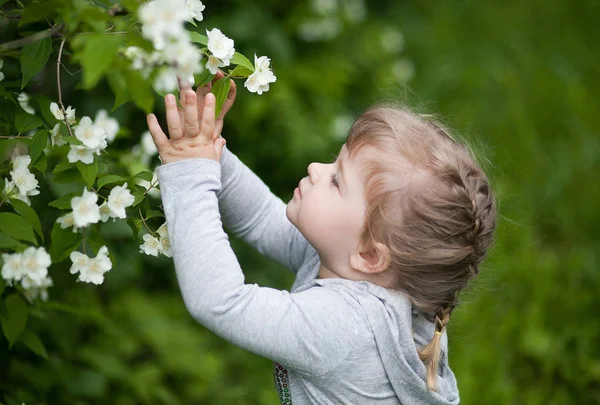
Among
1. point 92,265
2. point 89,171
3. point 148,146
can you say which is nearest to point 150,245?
point 92,265

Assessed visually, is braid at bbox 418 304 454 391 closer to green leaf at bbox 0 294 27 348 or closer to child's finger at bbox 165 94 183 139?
child's finger at bbox 165 94 183 139

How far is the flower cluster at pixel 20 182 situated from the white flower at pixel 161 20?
459mm

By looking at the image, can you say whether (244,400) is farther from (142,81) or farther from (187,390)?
(142,81)

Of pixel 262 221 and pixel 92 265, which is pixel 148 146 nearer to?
pixel 262 221

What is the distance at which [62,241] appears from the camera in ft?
4.99

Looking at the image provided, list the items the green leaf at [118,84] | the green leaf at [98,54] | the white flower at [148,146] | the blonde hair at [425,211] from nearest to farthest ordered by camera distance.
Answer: the green leaf at [98,54] < the green leaf at [118,84] < the blonde hair at [425,211] < the white flower at [148,146]

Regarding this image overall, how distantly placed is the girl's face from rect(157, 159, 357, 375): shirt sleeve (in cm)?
16

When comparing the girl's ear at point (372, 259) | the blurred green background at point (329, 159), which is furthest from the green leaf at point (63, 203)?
the blurred green background at point (329, 159)

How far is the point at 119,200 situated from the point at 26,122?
31 centimetres

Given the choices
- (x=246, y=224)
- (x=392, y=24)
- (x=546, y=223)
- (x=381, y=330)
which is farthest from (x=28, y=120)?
(x=392, y=24)

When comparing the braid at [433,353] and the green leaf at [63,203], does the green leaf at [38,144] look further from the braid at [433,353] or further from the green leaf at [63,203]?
the braid at [433,353]

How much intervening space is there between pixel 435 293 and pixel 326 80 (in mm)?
2344

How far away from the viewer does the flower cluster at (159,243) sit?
64.1 inches

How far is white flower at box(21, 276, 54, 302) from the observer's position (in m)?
1.48
